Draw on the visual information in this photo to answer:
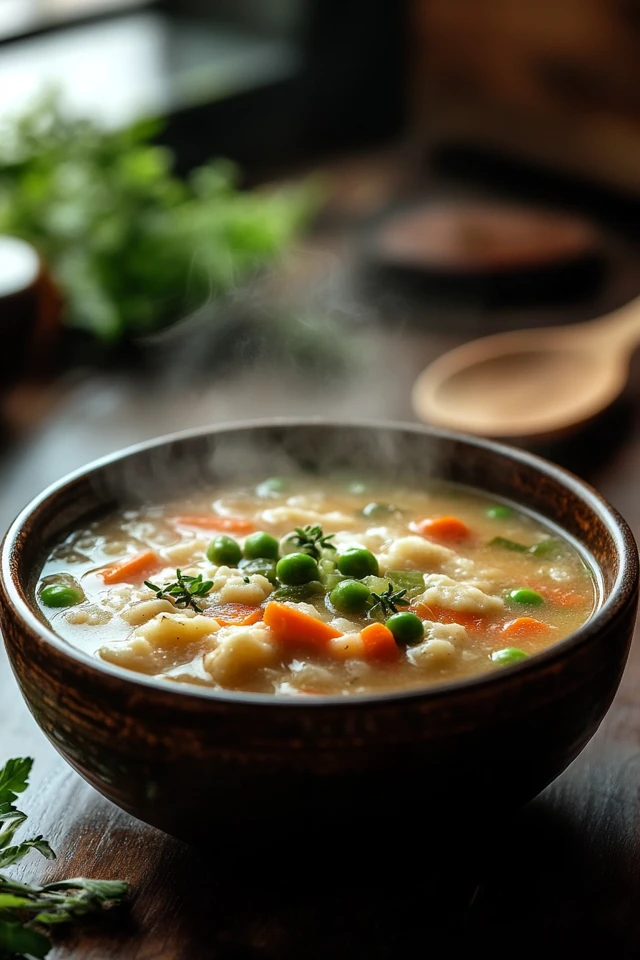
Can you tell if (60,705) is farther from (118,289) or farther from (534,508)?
(118,289)

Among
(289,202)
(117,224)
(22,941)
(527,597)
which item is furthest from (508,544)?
(289,202)

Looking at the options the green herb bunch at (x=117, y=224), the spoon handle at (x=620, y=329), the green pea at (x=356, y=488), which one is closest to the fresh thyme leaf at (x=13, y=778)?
the green pea at (x=356, y=488)

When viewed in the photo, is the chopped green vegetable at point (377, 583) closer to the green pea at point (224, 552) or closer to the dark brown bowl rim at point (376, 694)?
the green pea at point (224, 552)

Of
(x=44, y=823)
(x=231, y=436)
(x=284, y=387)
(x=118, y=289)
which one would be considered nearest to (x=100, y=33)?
(x=118, y=289)

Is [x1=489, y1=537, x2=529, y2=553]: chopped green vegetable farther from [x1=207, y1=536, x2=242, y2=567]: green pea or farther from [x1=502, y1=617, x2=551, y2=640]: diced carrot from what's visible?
[x1=207, y1=536, x2=242, y2=567]: green pea

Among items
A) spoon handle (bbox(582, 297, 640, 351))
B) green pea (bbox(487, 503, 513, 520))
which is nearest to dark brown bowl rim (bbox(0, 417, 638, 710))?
green pea (bbox(487, 503, 513, 520))
